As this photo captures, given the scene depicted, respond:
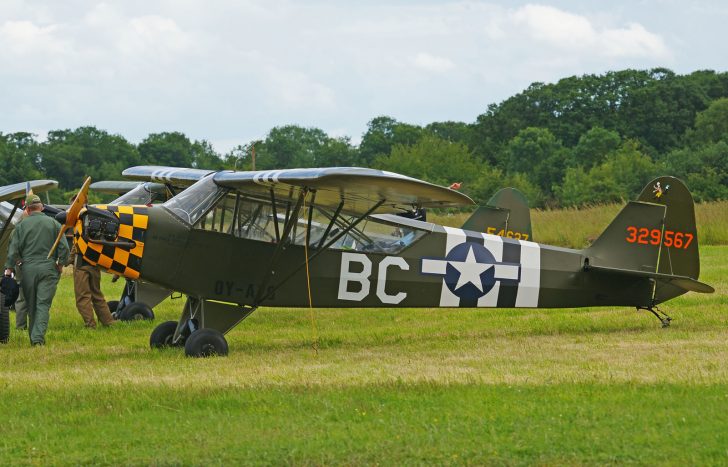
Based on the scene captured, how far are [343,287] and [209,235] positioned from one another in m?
1.81

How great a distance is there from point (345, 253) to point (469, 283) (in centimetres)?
169

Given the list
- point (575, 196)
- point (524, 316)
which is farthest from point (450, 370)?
point (575, 196)

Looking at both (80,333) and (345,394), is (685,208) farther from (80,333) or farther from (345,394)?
(80,333)

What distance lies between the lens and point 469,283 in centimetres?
1359

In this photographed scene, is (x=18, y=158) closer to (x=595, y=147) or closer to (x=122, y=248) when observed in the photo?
(x=595, y=147)

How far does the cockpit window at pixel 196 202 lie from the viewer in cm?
1216

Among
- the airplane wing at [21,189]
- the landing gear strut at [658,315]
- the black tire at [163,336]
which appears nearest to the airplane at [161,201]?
the airplane wing at [21,189]

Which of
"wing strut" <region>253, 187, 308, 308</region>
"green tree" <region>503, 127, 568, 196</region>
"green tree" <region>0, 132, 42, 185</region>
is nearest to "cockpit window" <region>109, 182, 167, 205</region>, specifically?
"wing strut" <region>253, 187, 308, 308</region>

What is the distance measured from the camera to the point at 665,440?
6.93 metres

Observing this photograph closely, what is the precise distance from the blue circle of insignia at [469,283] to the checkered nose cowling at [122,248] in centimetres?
389

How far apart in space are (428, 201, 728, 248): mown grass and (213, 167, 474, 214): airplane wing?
17.6m

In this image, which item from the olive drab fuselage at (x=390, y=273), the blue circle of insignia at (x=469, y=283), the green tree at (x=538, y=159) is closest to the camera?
the olive drab fuselage at (x=390, y=273)

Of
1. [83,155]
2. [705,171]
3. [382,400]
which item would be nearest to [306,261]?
[382,400]

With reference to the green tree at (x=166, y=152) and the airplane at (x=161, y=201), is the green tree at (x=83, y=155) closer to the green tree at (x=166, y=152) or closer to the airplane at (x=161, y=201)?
the green tree at (x=166, y=152)
